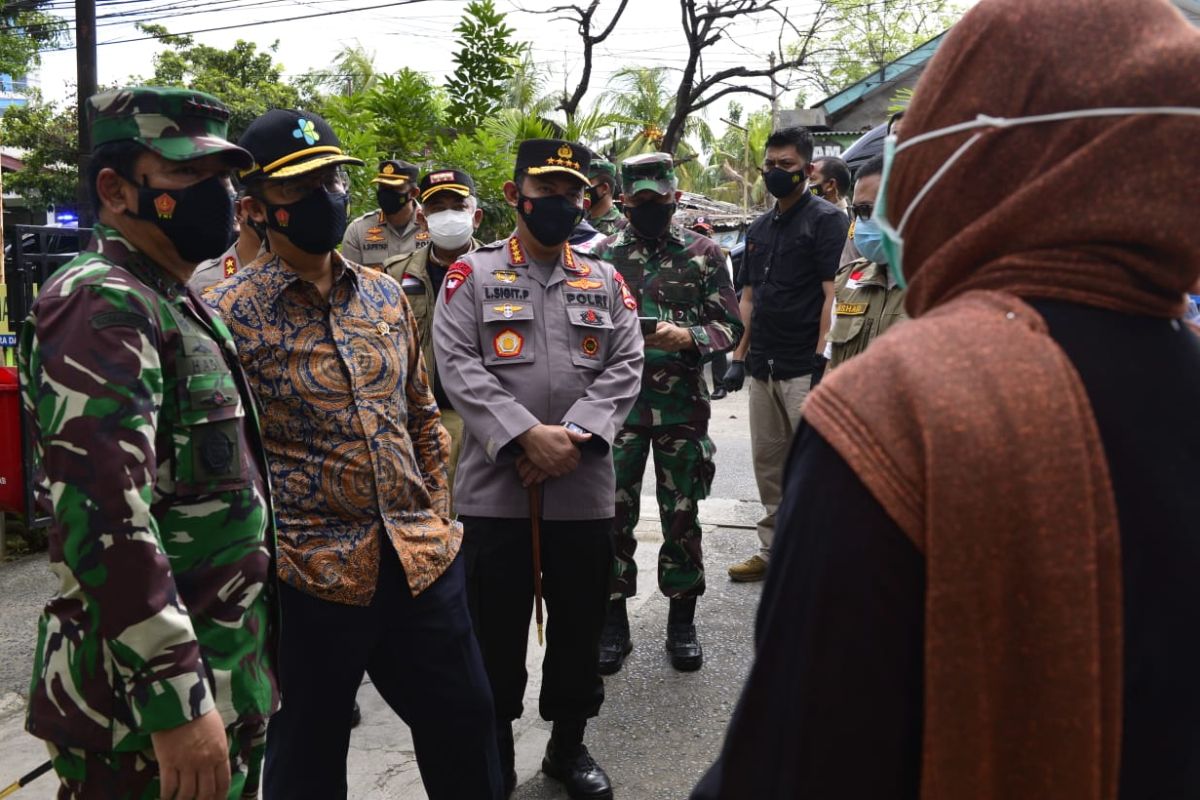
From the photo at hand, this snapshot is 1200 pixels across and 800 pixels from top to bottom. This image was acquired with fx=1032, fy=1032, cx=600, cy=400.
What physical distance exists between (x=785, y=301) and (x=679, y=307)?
97 cm

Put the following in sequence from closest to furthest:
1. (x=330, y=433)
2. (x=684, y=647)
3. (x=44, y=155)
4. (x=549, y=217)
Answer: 1. (x=330, y=433)
2. (x=549, y=217)
3. (x=684, y=647)
4. (x=44, y=155)

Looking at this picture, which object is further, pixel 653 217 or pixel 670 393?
pixel 653 217

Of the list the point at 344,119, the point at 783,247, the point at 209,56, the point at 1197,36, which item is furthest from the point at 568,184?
the point at 209,56

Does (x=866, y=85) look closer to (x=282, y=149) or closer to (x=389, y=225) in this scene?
(x=389, y=225)

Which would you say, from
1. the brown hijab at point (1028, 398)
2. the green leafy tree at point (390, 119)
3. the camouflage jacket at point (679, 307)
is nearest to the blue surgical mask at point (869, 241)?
the camouflage jacket at point (679, 307)

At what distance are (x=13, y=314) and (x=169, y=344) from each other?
17.4 ft

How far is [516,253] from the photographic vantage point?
3.55 m

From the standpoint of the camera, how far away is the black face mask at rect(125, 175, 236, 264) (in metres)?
2.04

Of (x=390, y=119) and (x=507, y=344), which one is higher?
(x=390, y=119)

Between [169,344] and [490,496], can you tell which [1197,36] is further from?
[490,496]

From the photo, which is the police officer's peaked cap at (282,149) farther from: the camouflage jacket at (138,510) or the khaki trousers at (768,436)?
the khaki trousers at (768,436)

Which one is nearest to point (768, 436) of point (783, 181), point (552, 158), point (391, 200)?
point (783, 181)

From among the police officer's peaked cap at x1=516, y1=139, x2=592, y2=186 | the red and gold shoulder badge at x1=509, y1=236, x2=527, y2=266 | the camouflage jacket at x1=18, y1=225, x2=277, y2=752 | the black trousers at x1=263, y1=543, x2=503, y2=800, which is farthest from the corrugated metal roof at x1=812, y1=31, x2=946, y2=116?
the camouflage jacket at x1=18, y1=225, x2=277, y2=752

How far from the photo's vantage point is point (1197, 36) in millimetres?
1049
